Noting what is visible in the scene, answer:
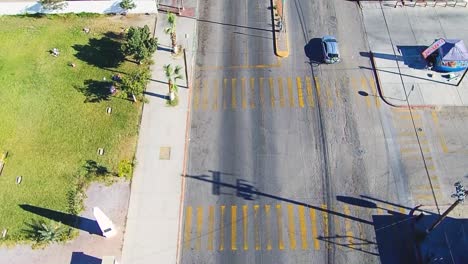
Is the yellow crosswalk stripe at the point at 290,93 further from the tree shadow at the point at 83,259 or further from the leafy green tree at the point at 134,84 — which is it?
the tree shadow at the point at 83,259

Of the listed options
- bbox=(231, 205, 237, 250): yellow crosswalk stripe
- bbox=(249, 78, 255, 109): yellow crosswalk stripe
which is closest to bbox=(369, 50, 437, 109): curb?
bbox=(249, 78, 255, 109): yellow crosswalk stripe

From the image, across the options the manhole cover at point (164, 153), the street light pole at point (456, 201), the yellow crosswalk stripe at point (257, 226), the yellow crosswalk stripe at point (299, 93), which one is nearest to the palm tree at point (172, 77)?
the manhole cover at point (164, 153)

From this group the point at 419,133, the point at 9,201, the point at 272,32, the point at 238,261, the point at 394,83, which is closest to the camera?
the point at 238,261

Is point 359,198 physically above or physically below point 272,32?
below

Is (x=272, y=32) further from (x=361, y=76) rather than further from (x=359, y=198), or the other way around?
(x=359, y=198)

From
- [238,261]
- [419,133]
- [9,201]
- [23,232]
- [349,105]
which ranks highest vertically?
[349,105]

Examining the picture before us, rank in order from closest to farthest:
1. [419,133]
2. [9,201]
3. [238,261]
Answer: [238,261] < [9,201] < [419,133]

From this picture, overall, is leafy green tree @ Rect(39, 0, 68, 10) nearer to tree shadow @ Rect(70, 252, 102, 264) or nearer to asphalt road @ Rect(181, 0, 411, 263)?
asphalt road @ Rect(181, 0, 411, 263)

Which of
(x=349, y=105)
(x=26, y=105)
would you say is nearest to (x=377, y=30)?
(x=349, y=105)

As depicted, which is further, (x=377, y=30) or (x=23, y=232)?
(x=377, y=30)
